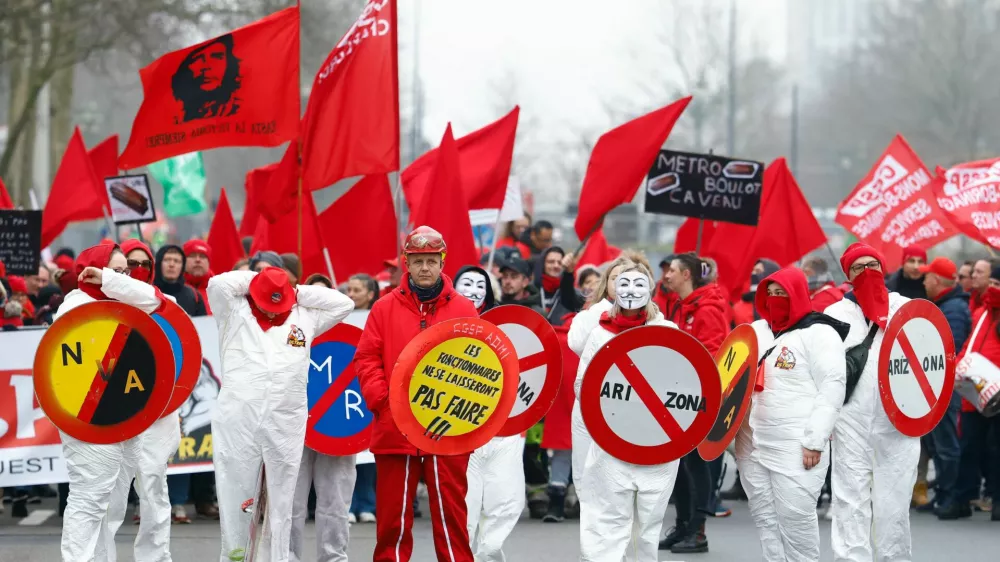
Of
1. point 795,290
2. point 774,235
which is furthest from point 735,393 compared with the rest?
point 774,235

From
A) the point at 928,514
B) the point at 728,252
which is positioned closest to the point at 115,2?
the point at 728,252

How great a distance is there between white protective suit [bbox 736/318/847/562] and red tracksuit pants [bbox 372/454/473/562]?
175 cm

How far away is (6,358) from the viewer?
10.4 meters

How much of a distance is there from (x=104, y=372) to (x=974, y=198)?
8.69 metres

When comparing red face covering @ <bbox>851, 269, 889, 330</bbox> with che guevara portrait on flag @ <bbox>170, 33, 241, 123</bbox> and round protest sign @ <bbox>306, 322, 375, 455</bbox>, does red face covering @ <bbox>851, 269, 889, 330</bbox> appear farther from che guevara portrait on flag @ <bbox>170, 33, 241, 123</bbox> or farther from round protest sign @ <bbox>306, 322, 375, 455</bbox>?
che guevara portrait on flag @ <bbox>170, 33, 241, 123</bbox>

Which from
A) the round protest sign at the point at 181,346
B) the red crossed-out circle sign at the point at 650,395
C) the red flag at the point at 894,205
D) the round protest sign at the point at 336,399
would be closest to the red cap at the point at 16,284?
the round protest sign at the point at 181,346

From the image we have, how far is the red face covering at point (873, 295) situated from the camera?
26.8 feet

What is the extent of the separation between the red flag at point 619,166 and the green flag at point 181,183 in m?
8.24

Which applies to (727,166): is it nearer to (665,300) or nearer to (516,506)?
(665,300)

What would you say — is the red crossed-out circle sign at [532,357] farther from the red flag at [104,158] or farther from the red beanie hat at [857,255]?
the red flag at [104,158]

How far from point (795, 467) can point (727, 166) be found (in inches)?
219

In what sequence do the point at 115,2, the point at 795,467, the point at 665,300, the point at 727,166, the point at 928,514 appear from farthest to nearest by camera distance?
the point at 115,2
the point at 727,166
the point at 928,514
the point at 665,300
the point at 795,467

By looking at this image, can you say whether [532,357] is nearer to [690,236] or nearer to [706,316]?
[706,316]

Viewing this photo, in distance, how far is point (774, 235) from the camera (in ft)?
47.0
